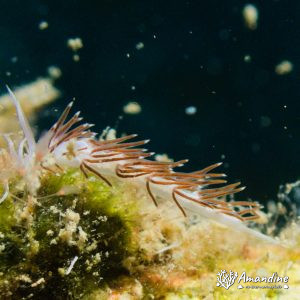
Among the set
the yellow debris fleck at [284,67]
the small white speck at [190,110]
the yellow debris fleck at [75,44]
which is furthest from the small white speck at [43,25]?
the yellow debris fleck at [284,67]

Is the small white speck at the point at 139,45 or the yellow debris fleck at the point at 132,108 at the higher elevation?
the small white speck at the point at 139,45

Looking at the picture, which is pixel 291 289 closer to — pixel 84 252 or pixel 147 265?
pixel 147 265

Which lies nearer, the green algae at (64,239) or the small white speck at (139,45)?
the green algae at (64,239)

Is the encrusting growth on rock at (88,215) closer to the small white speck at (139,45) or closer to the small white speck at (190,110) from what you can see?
the small white speck at (190,110)

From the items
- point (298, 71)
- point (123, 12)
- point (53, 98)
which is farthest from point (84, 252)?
point (298, 71)

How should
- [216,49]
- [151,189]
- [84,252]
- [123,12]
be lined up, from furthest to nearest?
[216,49] → [123,12] → [151,189] → [84,252]

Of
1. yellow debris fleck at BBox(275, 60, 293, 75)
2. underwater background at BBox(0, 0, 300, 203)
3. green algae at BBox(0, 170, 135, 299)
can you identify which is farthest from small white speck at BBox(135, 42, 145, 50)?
green algae at BBox(0, 170, 135, 299)

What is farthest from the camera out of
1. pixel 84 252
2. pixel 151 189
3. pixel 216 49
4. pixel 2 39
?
pixel 216 49
